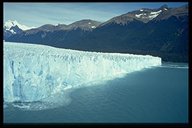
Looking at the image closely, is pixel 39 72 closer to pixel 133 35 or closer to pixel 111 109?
pixel 111 109

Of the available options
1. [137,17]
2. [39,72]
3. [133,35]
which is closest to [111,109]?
[39,72]

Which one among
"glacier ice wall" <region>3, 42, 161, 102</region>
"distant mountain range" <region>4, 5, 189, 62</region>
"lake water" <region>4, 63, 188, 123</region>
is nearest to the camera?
"lake water" <region>4, 63, 188, 123</region>

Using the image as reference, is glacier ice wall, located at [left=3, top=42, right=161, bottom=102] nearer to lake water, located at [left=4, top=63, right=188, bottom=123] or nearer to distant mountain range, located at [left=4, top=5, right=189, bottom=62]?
lake water, located at [left=4, top=63, right=188, bottom=123]

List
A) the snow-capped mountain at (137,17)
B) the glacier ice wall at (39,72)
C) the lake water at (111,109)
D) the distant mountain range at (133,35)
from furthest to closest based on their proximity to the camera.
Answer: the snow-capped mountain at (137,17) < the distant mountain range at (133,35) < the glacier ice wall at (39,72) < the lake water at (111,109)

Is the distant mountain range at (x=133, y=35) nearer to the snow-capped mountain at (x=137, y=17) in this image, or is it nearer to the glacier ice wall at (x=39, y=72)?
the snow-capped mountain at (x=137, y=17)

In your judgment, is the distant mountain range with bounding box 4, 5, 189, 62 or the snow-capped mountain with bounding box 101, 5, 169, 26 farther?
the snow-capped mountain with bounding box 101, 5, 169, 26

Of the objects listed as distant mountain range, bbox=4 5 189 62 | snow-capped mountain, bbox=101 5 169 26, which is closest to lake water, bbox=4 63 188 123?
distant mountain range, bbox=4 5 189 62

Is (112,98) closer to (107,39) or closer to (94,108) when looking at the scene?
(94,108)

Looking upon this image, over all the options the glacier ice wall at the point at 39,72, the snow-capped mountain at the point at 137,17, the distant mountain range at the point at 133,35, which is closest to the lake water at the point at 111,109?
the glacier ice wall at the point at 39,72

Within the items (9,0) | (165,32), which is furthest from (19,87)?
(165,32)
